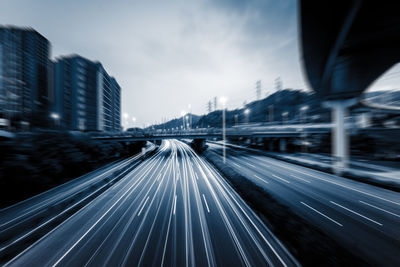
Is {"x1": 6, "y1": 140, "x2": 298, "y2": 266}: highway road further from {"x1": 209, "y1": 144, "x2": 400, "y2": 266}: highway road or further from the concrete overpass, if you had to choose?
the concrete overpass

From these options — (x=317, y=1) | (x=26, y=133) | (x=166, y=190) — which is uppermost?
(x=317, y=1)

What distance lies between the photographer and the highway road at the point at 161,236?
17.7 ft

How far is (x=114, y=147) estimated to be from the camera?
1239 inches

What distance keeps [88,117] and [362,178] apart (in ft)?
274

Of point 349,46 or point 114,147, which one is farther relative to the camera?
point 114,147

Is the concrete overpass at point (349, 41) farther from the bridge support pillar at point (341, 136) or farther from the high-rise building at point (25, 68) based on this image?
the high-rise building at point (25, 68)

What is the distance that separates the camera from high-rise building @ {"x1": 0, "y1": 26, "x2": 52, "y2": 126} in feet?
169

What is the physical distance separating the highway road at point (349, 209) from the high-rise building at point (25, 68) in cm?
7585

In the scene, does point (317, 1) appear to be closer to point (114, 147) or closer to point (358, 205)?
point (358, 205)

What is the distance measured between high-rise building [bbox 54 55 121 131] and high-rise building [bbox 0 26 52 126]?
22.9ft

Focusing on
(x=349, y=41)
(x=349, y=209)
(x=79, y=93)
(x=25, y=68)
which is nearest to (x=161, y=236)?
(x=349, y=209)

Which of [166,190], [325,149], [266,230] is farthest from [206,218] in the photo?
[325,149]

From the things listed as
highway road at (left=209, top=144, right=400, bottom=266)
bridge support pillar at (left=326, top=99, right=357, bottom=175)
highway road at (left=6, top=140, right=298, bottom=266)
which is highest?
bridge support pillar at (left=326, top=99, right=357, bottom=175)

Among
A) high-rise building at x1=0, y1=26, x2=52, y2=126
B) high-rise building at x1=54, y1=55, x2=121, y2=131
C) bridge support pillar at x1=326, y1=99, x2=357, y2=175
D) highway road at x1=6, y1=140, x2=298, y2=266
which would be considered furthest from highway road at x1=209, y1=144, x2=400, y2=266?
high-rise building at x1=0, y1=26, x2=52, y2=126
